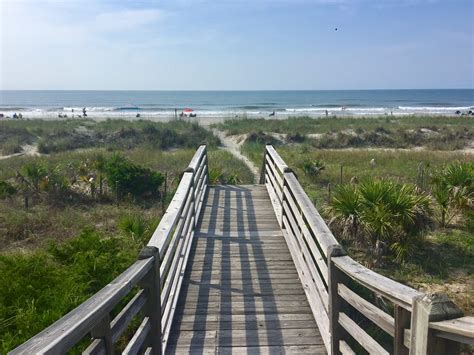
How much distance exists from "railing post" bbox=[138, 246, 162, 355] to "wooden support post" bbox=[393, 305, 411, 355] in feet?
6.20

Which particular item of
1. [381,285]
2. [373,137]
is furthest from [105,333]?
[373,137]

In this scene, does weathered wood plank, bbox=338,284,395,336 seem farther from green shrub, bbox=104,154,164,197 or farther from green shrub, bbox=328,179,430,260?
green shrub, bbox=104,154,164,197

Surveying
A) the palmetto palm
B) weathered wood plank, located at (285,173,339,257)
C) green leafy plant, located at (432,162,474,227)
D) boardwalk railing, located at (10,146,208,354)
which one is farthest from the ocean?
boardwalk railing, located at (10,146,208,354)

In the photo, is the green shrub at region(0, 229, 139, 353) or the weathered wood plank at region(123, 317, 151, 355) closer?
the weathered wood plank at region(123, 317, 151, 355)

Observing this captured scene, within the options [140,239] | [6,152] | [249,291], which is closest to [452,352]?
[249,291]

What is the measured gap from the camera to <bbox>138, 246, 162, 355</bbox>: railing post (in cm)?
354

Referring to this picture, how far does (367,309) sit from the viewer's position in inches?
115

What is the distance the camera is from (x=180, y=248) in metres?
5.50

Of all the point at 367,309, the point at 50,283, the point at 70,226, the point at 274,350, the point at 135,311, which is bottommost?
the point at 70,226

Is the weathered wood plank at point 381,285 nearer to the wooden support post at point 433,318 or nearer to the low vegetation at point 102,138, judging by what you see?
the wooden support post at point 433,318

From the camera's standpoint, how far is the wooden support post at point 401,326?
242 centimetres

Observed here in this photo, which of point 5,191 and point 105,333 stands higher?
point 105,333

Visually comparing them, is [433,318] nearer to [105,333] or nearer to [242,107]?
[105,333]

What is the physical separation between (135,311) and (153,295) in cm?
48
